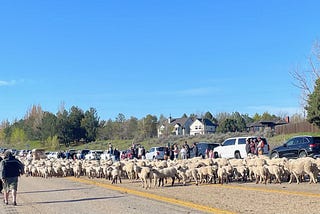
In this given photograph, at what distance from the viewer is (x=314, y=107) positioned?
157 feet

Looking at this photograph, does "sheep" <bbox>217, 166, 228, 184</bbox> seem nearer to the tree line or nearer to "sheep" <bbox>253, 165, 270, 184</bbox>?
"sheep" <bbox>253, 165, 270, 184</bbox>

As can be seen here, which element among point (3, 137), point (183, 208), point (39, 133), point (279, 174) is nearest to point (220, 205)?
point (183, 208)

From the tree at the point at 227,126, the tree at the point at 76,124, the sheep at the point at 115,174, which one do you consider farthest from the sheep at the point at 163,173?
the tree at the point at 227,126

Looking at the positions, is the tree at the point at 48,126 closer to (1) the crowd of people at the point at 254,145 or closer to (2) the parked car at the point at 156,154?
(2) the parked car at the point at 156,154

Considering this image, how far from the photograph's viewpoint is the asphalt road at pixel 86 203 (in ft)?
47.9

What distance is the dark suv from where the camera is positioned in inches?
1129

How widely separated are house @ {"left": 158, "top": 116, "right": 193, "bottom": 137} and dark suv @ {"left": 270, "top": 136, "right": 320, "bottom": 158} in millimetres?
78056

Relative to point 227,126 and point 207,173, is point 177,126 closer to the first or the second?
point 227,126

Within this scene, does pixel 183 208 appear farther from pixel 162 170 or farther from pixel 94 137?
pixel 94 137

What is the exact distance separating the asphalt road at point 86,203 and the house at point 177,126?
87.2 meters

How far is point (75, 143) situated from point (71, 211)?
79318 millimetres

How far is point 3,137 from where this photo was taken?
129 metres

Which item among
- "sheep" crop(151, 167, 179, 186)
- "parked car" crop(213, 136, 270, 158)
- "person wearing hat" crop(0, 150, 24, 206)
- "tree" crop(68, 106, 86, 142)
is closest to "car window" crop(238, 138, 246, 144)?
"parked car" crop(213, 136, 270, 158)

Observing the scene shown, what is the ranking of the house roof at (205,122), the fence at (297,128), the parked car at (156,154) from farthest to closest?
1. the house roof at (205,122)
2. the fence at (297,128)
3. the parked car at (156,154)
